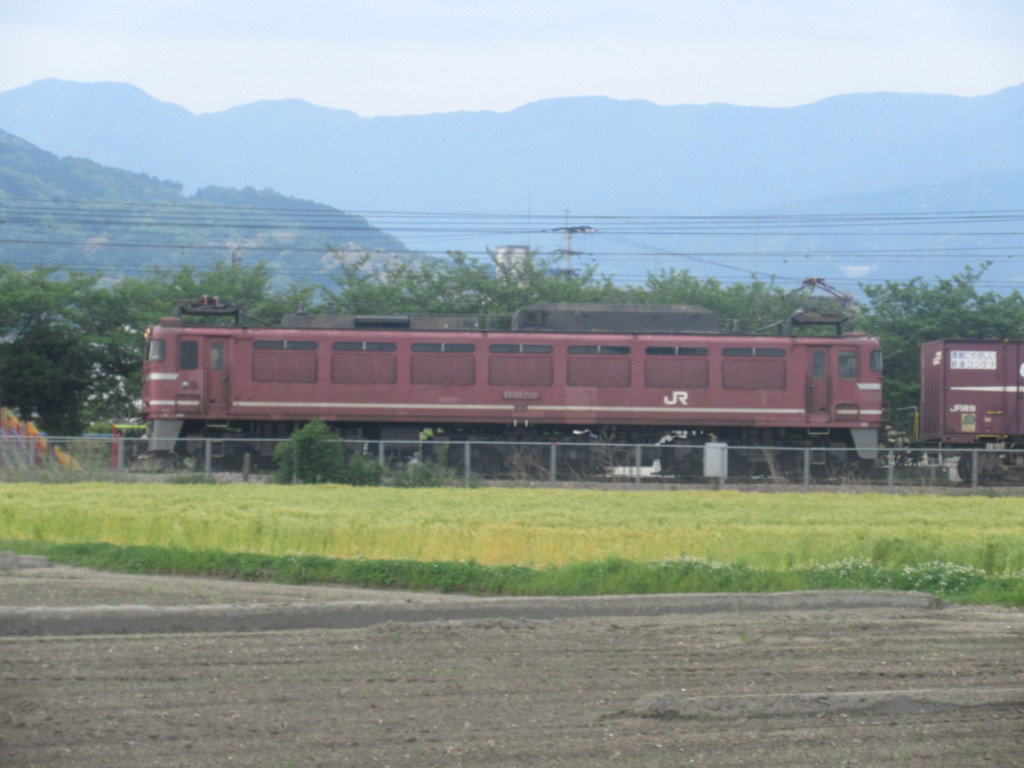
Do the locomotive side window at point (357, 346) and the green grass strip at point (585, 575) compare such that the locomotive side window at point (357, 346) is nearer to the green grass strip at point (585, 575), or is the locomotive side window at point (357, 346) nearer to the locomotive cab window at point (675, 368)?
the locomotive cab window at point (675, 368)

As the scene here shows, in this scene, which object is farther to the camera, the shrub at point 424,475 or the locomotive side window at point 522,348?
the locomotive side window at point 522,348

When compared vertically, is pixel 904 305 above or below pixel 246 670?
above

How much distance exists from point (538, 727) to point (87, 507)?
44.8 ft

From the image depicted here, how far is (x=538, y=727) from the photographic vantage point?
24.0ft

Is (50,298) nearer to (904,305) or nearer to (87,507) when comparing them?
(87,507)

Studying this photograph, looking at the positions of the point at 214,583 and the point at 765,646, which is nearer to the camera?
the point at 765,646

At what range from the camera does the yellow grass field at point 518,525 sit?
15281 millimetres

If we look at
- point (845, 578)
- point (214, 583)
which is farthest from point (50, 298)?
point (845, 578)

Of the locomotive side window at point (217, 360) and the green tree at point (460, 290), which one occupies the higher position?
the green tree at point (460, 290)

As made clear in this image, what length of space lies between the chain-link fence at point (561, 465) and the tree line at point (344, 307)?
6.59 metres

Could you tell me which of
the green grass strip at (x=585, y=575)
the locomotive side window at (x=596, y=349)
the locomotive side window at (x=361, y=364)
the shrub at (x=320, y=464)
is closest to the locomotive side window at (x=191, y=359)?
the locomotive side window at (x=361, y=364)

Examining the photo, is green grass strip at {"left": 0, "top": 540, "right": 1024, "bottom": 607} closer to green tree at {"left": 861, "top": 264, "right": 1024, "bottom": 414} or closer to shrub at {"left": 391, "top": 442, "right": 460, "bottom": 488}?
shrub at {"left": 391, "top": 442, "right": 460, "bottom": 488}

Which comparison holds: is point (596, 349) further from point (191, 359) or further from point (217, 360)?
point (191, 359)

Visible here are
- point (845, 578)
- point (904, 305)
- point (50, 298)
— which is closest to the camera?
point (845, 578)
